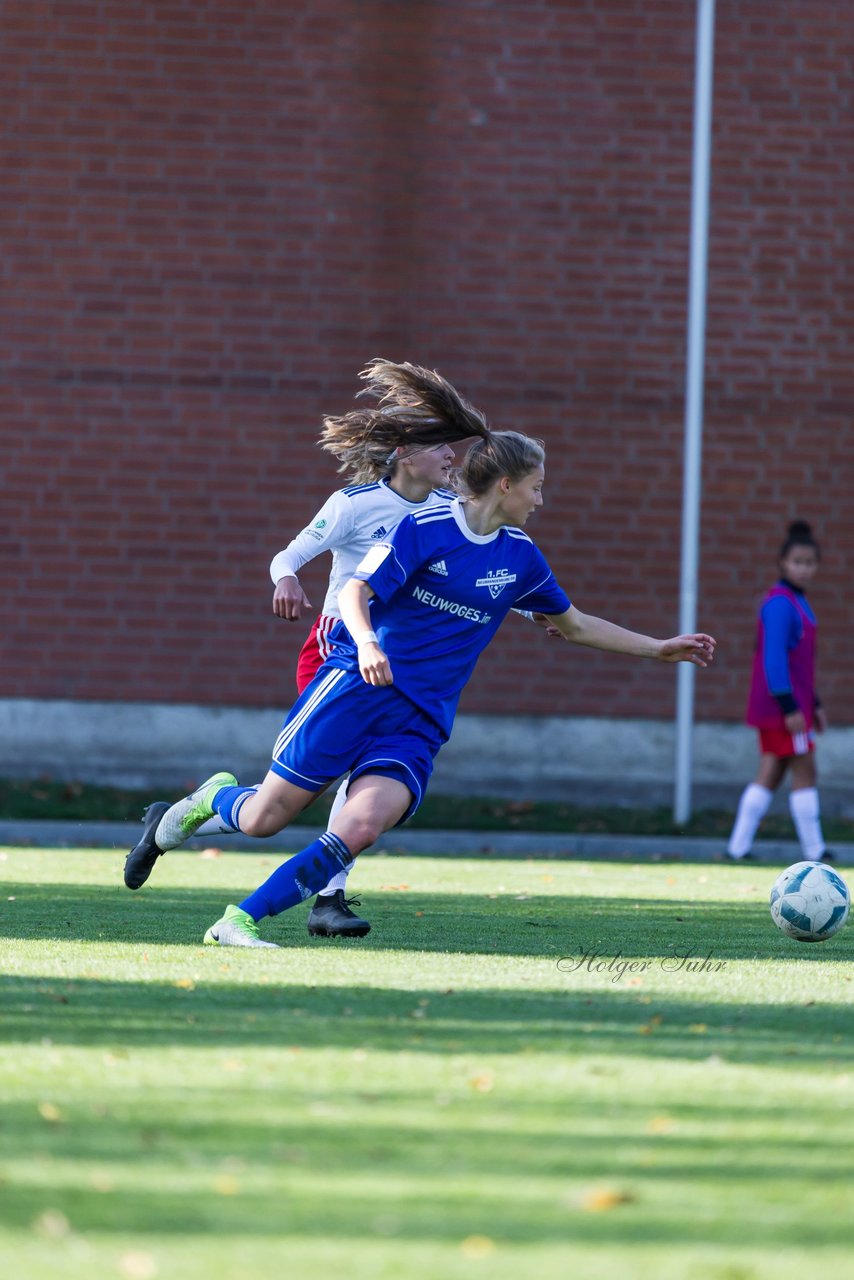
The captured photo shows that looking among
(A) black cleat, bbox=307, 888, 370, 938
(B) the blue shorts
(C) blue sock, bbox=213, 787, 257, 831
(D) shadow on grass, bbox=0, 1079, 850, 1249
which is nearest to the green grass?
(C) blue sock, bbox=213, 787, 257, 831

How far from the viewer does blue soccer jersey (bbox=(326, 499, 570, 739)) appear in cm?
624

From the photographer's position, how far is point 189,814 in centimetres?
677

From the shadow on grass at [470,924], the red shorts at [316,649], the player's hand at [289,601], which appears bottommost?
the shadow on grass at [470,924]

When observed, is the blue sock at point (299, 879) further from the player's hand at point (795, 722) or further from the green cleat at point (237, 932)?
the player's hand at point (795, 722)

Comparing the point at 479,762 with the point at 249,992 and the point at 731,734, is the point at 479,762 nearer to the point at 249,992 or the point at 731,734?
the point at 731,734

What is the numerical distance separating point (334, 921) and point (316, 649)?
4.30 feet

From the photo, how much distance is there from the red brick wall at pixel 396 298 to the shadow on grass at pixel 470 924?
6753 millimetres

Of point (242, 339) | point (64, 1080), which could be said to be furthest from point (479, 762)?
point (64, 1080)

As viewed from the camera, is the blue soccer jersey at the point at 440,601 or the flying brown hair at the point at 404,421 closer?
the blue soccer jersey at the point at 440,601

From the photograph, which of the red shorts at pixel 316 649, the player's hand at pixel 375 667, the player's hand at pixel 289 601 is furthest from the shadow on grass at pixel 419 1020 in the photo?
the red shorts at pixel 316 649

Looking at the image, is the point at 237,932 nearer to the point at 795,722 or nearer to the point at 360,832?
the point at 360,832

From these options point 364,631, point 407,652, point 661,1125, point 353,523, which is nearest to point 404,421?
point 353,523

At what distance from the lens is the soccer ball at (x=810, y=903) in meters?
6.38

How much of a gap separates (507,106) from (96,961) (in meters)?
11.3
